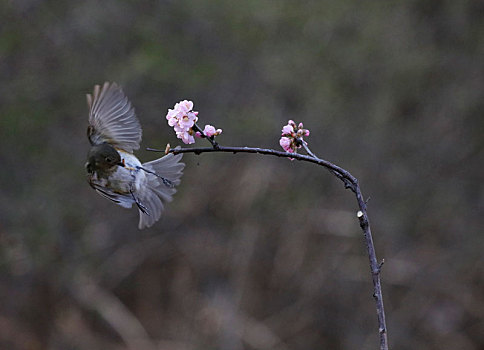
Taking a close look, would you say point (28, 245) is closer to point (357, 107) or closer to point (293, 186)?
point (293, 186)

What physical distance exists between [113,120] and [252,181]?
195 inches

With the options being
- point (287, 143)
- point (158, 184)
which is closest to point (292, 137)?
point (287, 143)

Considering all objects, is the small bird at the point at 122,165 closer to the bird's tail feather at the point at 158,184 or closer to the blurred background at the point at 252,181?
the bird's tail feather at the point at 158,184

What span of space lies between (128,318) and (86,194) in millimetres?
1388

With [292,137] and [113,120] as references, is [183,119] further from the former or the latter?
[113,120]

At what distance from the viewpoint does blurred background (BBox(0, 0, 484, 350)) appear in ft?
20.8

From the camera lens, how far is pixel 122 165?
224 cm

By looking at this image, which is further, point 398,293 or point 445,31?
point 445,31

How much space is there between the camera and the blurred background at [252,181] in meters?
6.35

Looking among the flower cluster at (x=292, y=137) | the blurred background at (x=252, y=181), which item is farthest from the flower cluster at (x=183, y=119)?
the blurred background at (x=252, y=181)

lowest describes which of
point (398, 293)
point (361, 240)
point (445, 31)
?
point (398, 293)

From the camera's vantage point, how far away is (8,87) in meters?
6.04

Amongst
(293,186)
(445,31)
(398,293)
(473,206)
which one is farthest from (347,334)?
(445,31)

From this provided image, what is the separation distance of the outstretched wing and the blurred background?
3.95m
